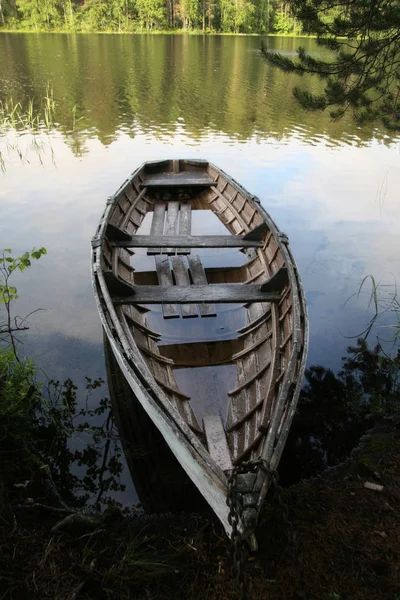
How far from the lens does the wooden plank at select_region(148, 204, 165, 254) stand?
7.43m

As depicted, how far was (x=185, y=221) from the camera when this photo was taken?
27.5ft

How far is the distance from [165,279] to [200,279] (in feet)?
1.64

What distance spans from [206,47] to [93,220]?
105ft

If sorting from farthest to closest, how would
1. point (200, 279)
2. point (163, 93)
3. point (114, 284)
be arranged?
point (163, 93)
point (200, 279)
point (114, 284)

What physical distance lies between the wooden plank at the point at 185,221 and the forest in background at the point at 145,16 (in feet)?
131

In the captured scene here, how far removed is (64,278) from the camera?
23.9 feet

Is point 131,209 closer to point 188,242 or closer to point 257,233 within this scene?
point 188,242

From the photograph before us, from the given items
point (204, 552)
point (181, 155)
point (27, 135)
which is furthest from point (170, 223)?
point (27, 135)

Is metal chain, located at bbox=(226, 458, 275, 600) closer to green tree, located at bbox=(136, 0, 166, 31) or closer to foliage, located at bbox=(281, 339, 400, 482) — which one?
foliage, located at bbox=(281, 339, 400, 482)

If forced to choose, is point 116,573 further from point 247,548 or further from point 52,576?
point 247,548

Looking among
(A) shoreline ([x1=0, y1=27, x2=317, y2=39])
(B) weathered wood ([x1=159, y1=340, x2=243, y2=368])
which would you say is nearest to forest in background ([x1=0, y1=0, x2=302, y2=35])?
(A) shoreline ([x1=0, y1=27, x2=317, y2=39])

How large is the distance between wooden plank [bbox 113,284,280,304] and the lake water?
38.9 inches

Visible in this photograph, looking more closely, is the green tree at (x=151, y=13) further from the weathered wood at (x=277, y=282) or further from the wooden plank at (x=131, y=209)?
the weathered wood at (x=277, y=282)

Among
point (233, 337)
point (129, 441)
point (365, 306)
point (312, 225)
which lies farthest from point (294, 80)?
point (129, 441)
